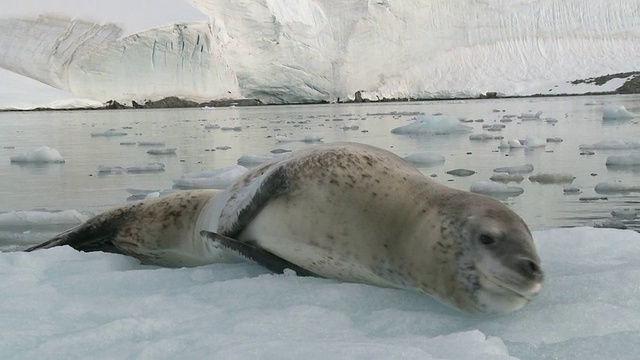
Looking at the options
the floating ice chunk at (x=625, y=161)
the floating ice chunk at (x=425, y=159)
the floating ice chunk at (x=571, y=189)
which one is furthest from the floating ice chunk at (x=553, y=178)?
the floating ice chunk at (x=425, y=159)

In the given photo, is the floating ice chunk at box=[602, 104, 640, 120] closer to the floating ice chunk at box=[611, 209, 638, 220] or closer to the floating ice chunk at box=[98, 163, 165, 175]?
the floating ice chunk at box=[98, 163, 165, 175]

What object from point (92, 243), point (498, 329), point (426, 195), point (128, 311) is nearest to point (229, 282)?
point (128, 311)

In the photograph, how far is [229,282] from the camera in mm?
2154

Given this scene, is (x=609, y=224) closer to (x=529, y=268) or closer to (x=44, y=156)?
(x=529, y=268)

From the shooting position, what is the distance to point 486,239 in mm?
1900

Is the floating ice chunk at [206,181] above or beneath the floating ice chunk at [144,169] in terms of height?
above

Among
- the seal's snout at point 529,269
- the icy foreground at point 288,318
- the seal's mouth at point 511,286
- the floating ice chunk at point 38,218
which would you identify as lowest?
the floating ice chunk at point 38,218

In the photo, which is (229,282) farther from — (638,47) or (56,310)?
(638,47)

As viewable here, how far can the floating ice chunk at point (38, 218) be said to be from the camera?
13.4ft

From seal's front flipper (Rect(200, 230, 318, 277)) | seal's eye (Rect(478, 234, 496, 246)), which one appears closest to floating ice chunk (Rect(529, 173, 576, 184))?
seal's front flipper (Rect(200, 230, 318, 277))

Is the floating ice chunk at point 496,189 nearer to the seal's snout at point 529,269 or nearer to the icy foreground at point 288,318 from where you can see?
the icy foreground at point 288,318

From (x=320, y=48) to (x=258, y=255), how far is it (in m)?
31.0

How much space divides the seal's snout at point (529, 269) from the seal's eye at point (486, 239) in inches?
4.1

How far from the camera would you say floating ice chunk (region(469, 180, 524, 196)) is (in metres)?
4.87
